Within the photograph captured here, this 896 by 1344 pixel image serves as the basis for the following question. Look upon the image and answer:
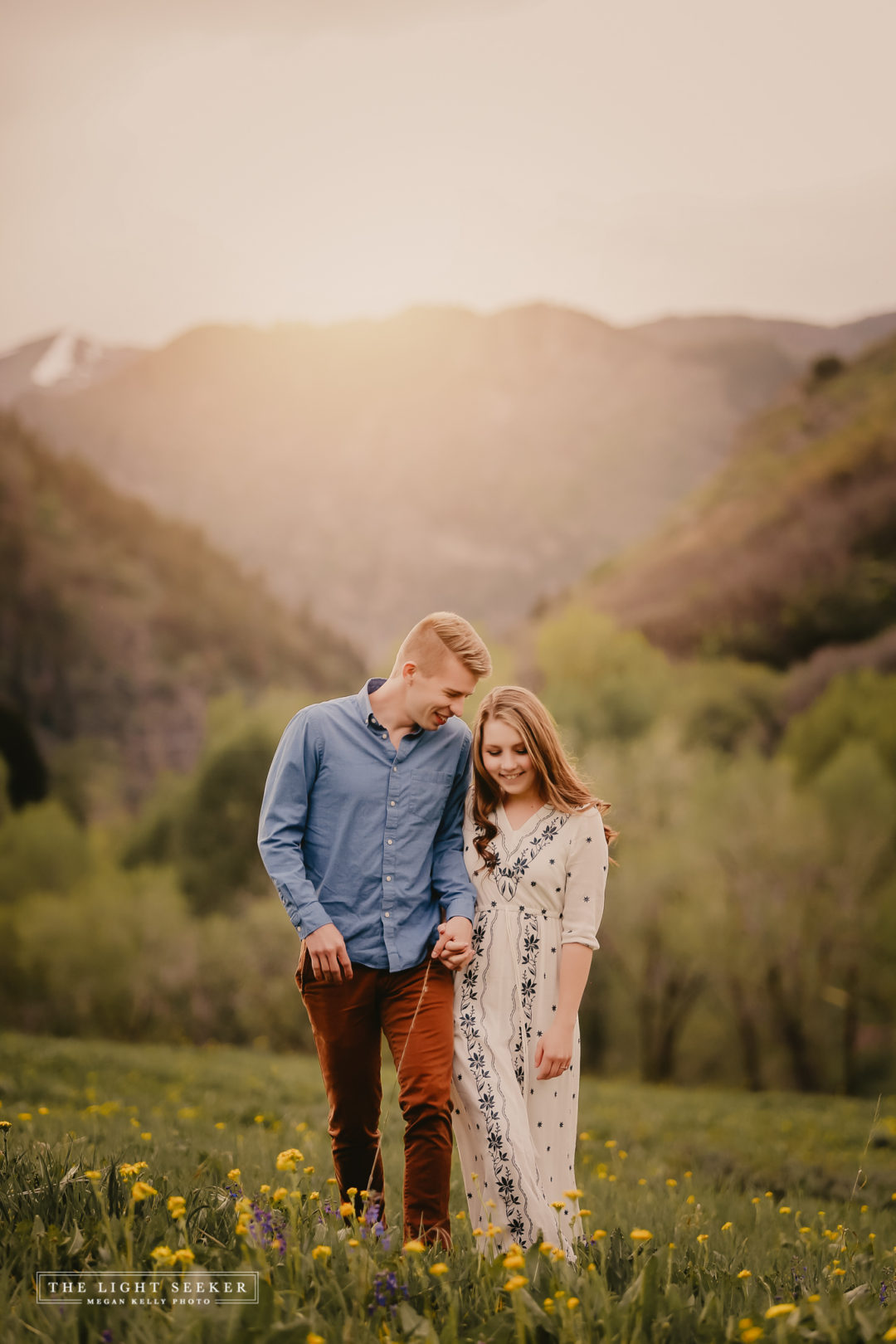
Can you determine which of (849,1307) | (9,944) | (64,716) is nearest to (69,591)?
(64,716)

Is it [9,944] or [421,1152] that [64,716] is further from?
[421,1152]

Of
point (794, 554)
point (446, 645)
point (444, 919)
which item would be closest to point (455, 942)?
point (444, 919)

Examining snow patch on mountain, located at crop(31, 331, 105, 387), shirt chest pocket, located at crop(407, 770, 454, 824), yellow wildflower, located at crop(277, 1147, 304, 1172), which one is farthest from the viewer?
snow patch on mountain, located at crop(31, 331, 105, 387)

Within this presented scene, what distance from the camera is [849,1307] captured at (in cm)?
232

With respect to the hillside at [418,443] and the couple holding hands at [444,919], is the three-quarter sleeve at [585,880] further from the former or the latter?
the hillside at [418,443]

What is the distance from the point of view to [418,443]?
117 feet

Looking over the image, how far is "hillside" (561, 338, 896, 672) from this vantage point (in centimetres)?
2448

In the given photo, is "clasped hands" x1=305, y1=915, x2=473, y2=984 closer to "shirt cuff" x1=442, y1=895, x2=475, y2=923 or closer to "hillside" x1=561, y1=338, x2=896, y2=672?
"shirt cuff" x1=442, y1=895, x2=475, y2=923

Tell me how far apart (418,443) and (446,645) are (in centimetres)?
3320

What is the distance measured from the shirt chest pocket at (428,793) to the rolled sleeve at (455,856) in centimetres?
6

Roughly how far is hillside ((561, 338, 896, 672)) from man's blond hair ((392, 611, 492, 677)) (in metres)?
21.0

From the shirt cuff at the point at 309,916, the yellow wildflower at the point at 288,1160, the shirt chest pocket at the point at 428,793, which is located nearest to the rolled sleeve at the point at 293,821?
the shirt cuff at the point at 309,916

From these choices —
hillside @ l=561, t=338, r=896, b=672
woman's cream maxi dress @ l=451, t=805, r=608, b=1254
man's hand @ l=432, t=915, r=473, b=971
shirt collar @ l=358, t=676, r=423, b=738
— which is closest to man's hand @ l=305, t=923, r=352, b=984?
man's hand @ l=432, t=915, r=473, b=971

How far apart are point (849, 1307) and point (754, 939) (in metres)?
17.6
